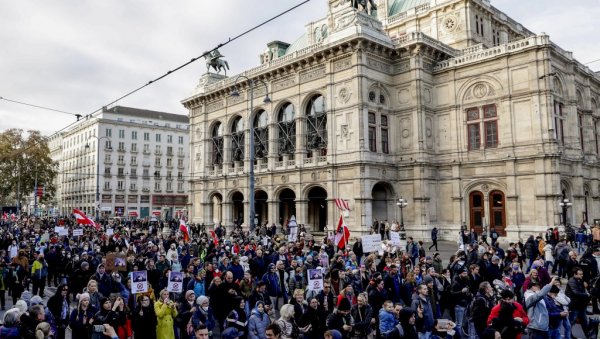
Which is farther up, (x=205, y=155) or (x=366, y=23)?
(x=366, y=23)

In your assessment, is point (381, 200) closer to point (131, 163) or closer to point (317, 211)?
point (317, 211)

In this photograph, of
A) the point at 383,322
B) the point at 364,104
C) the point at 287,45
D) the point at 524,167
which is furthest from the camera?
the point at 287,45

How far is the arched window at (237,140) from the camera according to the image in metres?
44.2

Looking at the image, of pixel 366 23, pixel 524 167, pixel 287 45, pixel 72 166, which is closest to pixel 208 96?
pixel 287 45

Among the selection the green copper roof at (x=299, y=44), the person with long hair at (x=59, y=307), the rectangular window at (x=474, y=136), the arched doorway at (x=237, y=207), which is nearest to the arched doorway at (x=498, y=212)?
the rectangular window at (x=474, y=136)

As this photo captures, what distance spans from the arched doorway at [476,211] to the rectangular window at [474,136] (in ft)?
11.3

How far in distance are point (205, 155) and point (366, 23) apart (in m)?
22.4

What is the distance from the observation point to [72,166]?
90875 mm

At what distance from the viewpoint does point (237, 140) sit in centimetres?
4456

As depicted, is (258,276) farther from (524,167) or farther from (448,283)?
(524,167)

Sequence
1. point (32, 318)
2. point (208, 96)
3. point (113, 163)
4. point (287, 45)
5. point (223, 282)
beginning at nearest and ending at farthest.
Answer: point (32, 318) < point (223, 282) < point (208, 96) < point (287, 45) < point (113, 163)

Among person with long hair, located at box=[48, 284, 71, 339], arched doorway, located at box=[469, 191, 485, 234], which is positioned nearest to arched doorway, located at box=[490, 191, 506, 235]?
arched doorway, located at box=[469, 191, 485, 234]

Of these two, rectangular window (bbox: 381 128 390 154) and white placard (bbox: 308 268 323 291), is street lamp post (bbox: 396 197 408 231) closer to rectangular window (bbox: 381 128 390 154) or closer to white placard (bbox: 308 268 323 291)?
rectangular window (bbox: 381 128 390 154)

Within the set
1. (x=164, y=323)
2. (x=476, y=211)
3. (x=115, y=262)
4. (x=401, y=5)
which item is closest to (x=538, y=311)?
(x=164, y=323)
